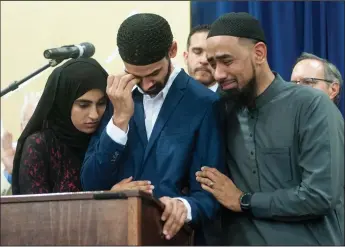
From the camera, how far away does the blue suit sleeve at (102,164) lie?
225cm

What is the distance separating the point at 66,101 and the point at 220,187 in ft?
2.54

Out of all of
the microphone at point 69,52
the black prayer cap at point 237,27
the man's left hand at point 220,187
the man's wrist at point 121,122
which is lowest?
the man's left hand at point 220,187

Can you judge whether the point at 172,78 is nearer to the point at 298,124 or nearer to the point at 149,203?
the point at 298,124

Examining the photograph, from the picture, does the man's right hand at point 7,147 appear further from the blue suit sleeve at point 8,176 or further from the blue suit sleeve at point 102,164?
the blue suit sleeve at point 102,164

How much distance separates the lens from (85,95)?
263cm

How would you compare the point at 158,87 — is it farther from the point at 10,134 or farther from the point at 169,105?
the point at 10,134

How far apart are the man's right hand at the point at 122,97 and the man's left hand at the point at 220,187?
1.02 ft

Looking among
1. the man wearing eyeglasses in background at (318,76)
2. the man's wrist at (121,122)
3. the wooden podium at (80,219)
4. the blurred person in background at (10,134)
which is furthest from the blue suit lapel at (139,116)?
the blurred person in background at (10,134)

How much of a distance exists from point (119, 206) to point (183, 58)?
214cm

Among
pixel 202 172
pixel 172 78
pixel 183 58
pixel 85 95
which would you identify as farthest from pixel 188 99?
pixel 183 58

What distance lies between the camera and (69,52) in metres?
2.57

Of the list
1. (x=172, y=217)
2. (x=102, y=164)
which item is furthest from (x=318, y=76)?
(x=172, y=217)

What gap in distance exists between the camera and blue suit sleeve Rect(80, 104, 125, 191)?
2.25 meters

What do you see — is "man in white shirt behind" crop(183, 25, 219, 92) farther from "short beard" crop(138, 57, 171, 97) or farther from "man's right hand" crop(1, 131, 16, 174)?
"man's right hand" crop(1, 131, 16, 174)
